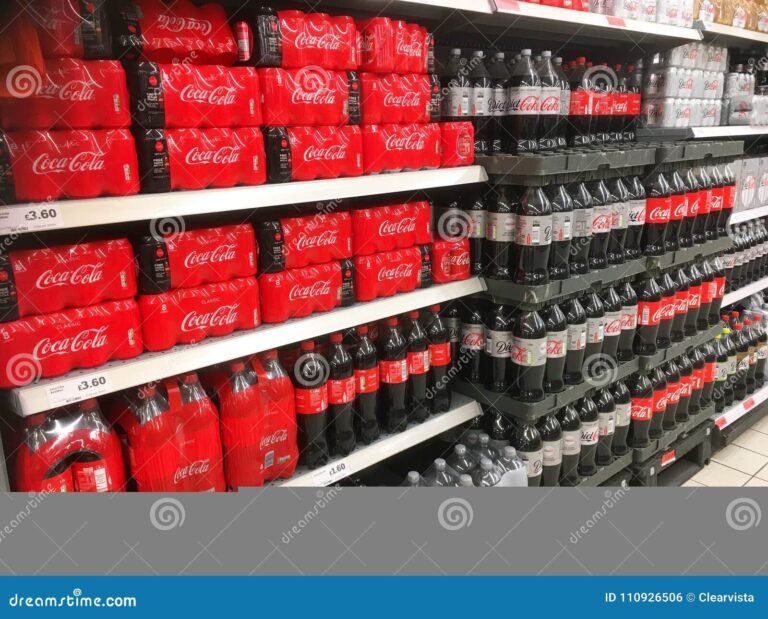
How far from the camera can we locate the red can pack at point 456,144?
252 cm

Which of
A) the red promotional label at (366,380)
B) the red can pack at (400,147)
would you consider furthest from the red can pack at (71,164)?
the red promotional label at (366,380)

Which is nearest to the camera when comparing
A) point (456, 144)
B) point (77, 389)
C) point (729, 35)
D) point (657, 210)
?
point (77, 389)

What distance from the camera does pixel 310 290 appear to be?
2.22 metres

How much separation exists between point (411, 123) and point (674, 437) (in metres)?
2.36

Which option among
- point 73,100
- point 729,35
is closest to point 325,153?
point 73,100

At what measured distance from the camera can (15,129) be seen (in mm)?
1598

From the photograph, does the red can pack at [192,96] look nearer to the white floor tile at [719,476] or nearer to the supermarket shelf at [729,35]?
the supermarket shelf at [729,35]

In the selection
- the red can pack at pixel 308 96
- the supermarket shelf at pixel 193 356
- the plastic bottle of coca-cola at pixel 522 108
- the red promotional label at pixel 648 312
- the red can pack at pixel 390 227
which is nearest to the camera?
the supermarket shelf at pixel 193 356

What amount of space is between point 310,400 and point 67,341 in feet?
2.74

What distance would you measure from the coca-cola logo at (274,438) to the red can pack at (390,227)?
703 millimetres

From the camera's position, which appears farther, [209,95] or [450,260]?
[450,260]

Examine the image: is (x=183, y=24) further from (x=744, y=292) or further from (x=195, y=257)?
(x=744, y=292)

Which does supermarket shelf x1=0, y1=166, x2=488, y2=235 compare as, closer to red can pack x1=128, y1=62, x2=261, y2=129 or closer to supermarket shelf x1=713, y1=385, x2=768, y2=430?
red can pack x1=128, y1=62, x2=261, y2=129

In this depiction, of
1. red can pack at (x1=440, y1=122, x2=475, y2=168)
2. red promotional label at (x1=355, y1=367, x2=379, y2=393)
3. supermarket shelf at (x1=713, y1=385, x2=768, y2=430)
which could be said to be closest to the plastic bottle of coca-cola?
red can pack at (x1=440, y1=122, x2=475, y2=168)
